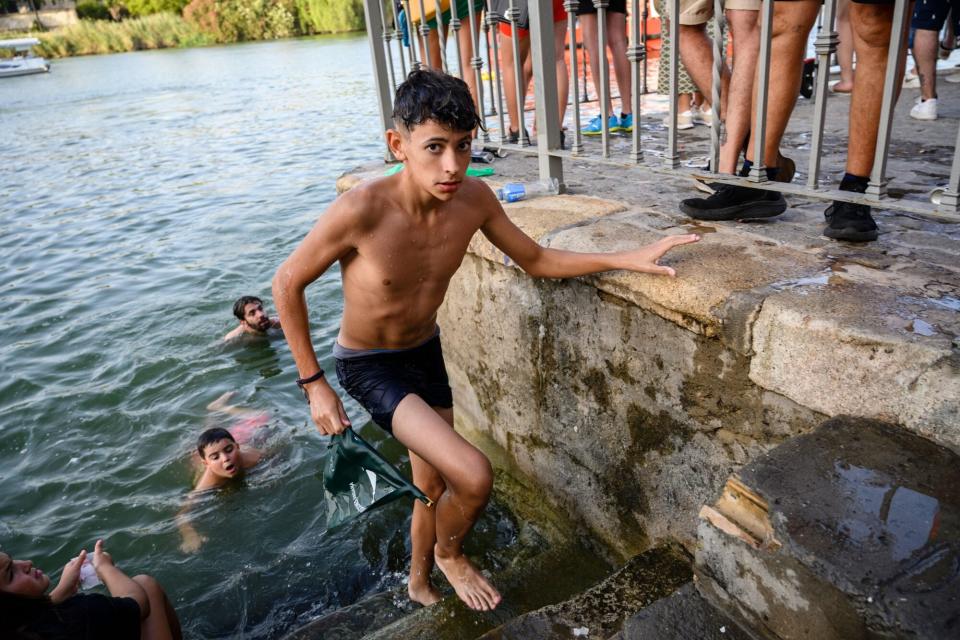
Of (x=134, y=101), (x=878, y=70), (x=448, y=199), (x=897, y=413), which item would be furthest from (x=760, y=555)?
(x=134, y=101)

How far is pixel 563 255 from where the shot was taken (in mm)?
2719

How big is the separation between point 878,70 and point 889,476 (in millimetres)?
1602

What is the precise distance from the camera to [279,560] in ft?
13.0

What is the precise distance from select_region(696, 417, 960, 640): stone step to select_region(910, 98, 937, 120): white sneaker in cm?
397

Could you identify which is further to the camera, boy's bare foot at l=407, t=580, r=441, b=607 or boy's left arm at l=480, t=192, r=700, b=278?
boy's bare foot at l=407, t=580, r=441, b=607

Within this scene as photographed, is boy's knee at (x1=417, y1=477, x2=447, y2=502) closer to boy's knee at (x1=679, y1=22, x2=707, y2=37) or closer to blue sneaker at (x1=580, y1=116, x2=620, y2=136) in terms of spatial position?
boy's knee at (x1=679, y1=22, x2=707, y2=37)

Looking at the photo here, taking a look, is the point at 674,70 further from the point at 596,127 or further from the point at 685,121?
the point at 685,121

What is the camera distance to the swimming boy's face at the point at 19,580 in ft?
8.46

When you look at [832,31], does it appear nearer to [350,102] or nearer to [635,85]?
[635,85]

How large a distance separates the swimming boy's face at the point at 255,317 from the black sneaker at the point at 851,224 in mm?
5389

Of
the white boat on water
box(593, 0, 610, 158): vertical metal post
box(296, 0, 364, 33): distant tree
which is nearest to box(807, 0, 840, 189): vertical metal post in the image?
box(593, 0, 610, 158): vertical metal post

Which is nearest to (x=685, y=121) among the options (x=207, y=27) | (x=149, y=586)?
(x=149, y=586)

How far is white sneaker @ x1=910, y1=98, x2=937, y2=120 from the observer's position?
4766 millimetres

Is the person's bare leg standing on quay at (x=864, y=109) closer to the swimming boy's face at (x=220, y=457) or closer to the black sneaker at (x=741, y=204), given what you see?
the black sneaker at (x=741, y=204)
